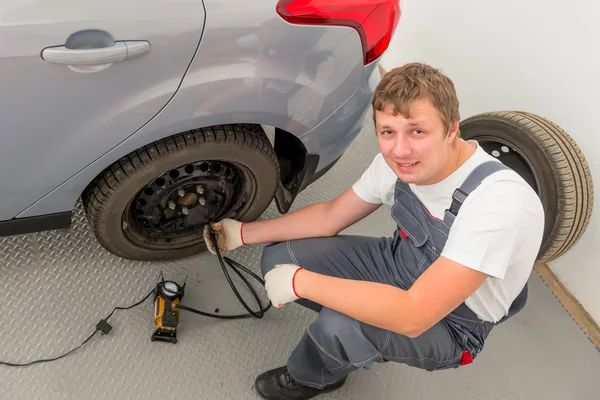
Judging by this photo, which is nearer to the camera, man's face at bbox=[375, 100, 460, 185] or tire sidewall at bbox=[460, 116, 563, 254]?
man's face at bbox=[375, 100, 460, 185]

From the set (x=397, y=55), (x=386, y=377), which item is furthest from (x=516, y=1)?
(x=386, y=377)

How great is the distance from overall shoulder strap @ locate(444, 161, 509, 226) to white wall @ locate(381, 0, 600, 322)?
878 millimetres

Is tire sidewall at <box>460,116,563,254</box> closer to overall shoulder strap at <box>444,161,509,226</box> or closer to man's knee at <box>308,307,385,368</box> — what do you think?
overall shoulder strap at <box>444,161,509,226</box>

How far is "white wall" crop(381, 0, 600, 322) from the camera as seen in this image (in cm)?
182

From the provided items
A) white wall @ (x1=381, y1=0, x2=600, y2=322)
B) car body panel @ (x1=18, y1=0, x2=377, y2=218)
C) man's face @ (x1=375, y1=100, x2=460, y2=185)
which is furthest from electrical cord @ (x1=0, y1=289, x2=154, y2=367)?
white wall @ (x1=381, y1=0, x2=600, y2=322)

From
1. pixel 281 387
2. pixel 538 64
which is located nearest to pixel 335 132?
pixel 281 387

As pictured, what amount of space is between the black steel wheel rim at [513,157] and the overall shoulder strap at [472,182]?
2.31ft

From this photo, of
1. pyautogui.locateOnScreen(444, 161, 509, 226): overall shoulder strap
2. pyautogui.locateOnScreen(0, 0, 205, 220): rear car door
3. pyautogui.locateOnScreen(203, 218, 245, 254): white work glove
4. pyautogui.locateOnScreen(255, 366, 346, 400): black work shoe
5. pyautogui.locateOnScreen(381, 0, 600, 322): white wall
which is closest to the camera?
pyautogui.locateOnScreen(0, 0, 205, 220): rear car door

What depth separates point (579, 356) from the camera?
6.22 feet

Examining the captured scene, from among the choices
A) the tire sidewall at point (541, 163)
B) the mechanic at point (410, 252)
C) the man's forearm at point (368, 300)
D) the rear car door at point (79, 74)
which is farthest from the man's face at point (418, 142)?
the tire sidewall at point (541, 163)

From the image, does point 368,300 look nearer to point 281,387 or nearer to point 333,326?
point 333,326

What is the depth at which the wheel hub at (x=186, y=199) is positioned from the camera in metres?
1.56

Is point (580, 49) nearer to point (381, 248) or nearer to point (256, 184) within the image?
point (381, 248)

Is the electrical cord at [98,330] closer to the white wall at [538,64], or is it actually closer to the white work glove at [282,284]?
the white work glove at [282,284]
